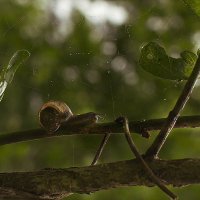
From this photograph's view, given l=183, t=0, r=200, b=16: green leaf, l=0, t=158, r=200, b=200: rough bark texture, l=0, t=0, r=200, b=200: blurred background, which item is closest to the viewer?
l=0, t=158, r=200, b=200: rough bark texture

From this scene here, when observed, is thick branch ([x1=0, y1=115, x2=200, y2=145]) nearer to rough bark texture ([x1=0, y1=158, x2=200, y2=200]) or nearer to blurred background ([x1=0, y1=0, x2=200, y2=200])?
rough bark texture ([x1=0, y1=158, x2=200, y2=200])

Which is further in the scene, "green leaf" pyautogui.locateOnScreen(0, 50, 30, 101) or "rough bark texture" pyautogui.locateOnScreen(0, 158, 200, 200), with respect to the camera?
"green leaf" pyautogui.locateOnScreen(0, 50, 30, 101)

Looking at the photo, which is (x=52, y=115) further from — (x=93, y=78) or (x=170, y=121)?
(x=93, y=78)

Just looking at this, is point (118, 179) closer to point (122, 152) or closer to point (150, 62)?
point (150, 62)

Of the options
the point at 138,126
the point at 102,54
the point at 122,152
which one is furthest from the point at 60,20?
the point at 138,126

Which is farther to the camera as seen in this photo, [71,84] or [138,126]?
[71,84]

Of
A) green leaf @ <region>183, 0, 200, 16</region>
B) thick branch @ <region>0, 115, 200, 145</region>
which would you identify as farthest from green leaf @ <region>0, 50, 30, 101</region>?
green leaf @ <region>183, 0, 200, 16</region>

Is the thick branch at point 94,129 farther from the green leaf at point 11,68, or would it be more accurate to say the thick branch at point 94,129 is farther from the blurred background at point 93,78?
the blurred background at point 93,78
